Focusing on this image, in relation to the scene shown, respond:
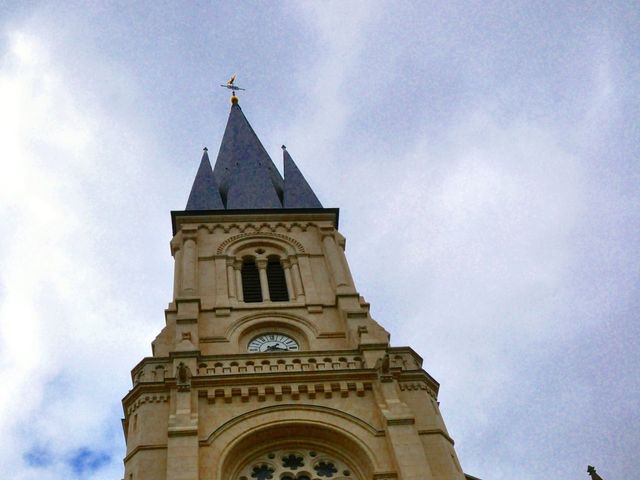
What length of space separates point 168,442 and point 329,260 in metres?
11.7

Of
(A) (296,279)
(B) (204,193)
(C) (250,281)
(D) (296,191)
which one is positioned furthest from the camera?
(D) (296,191)

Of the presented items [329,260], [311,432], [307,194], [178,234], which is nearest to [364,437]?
[311,432]

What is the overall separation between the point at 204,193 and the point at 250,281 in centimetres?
666

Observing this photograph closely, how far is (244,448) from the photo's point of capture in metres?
20.5

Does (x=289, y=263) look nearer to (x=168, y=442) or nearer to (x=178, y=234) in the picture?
(x=178, y=234)

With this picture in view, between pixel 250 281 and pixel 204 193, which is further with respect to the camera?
pixel 204 193

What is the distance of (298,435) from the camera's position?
20938mm

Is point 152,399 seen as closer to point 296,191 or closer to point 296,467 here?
point 296,467

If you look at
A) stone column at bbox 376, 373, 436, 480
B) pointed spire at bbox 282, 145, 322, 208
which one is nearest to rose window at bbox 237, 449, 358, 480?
stone column at bbox 376, 373, 436, 480

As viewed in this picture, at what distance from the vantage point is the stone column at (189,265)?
27062mm

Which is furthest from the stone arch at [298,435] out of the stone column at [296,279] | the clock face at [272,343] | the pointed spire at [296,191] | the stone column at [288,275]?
the pointed spire at [296,191]

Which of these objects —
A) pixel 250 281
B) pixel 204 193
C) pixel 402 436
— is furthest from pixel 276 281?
pixel 402 436

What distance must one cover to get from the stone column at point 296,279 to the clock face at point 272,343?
80.0 inches

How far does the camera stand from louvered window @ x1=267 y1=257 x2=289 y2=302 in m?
28.5
